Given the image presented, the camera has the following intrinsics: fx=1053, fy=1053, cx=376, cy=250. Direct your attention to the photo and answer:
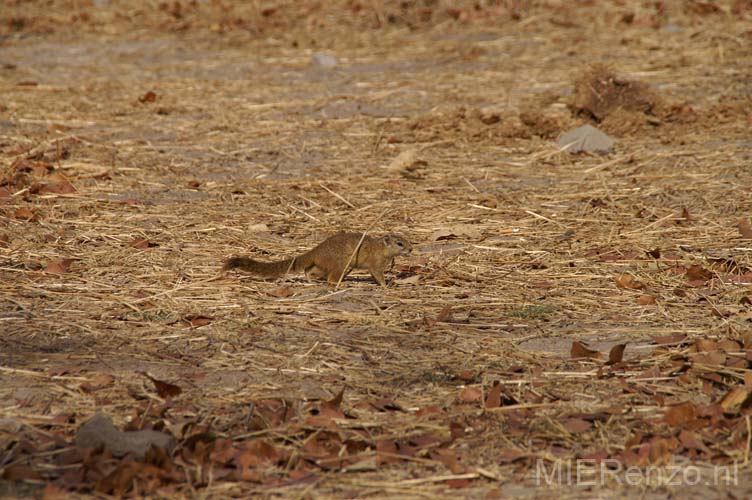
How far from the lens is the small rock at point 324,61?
1233 cm

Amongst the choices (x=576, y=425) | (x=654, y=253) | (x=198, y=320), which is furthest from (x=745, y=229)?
(x=198, y=320)

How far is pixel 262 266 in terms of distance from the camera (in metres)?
5.62

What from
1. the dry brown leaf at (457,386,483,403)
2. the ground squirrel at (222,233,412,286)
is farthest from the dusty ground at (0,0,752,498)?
the ground squirrel at (222,233,412,286)

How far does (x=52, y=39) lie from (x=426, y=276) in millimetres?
10272

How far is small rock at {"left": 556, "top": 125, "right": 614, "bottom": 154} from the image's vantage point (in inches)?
343

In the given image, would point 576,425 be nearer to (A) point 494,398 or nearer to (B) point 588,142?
(A) point 494,398

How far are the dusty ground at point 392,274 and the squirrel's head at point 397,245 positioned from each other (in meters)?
0.18

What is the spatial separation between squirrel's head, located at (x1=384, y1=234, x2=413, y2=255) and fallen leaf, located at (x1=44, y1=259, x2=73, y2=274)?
1.73m

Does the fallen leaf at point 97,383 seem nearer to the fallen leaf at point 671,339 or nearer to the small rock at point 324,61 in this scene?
the fallen leaf at point 671,339

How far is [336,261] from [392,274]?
50 centimetres

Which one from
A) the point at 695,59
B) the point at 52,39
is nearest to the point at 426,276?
the point at 695,59

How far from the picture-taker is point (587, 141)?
28.7 feet

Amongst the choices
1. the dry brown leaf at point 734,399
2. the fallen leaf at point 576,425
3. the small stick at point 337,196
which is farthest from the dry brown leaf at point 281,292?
the dry brown leaf at point 734,399

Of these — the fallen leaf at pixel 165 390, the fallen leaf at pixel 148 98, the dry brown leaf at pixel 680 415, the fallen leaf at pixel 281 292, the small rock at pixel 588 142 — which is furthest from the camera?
the fallen leaf at pixel 148 98
